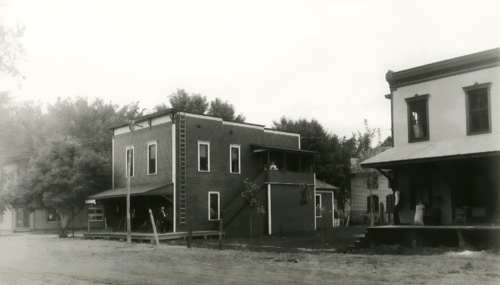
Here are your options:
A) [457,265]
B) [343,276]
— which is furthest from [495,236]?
[343,276]

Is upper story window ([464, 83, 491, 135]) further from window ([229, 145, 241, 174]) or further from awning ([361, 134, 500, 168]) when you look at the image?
window ([229, 145, 241, 174])

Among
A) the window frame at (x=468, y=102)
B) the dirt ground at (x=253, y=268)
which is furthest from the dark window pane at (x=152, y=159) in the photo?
the window frame at (x=468, y=102)

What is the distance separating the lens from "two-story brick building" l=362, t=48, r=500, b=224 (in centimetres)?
2008

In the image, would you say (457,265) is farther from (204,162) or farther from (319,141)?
(319,141)

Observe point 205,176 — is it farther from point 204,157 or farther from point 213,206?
point 213,206

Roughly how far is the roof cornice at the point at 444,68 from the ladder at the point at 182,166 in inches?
534

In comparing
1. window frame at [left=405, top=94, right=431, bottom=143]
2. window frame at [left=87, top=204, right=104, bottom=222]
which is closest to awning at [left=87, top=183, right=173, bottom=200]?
window frame at [left=87, top=204, right=104, bottom=222]

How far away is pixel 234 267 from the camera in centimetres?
1642

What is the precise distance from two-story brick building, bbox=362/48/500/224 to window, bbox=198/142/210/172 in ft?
45.5

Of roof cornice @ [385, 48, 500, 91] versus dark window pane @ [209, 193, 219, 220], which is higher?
roof cornice @ [385, 48, 500, 91]

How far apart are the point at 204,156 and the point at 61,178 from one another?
9.93m

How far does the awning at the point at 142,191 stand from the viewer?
31.2 m

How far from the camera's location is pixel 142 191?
104 feet

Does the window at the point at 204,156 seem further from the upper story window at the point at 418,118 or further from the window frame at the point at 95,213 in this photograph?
the upper story window at the point at 418,118
